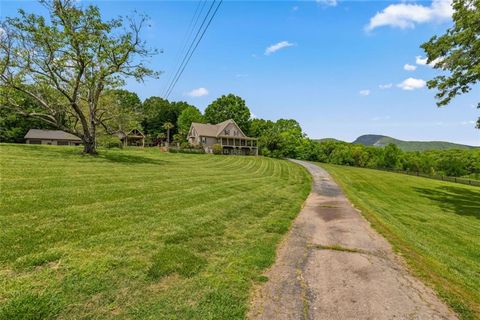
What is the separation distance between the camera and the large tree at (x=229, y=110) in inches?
2650

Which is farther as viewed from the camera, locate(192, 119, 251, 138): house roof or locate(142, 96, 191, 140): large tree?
locate(142, 96, 191, 140): large tree

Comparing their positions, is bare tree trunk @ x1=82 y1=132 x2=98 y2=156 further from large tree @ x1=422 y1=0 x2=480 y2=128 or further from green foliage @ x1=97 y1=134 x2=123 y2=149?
large tree @ x1=422 y1=0 x2=480 y2=128

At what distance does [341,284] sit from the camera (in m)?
4.48

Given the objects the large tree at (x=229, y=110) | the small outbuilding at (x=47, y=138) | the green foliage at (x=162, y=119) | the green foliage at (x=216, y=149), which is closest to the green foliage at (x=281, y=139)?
the large tree at (x=229, y=110)

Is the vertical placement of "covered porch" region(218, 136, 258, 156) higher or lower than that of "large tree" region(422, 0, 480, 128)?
lower

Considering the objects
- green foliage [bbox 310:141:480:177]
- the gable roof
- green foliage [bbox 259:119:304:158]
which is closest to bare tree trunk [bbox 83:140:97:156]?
the gable roof

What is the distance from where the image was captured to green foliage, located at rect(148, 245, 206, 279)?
4.47m

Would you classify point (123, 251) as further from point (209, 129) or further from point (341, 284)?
point (209, 129)

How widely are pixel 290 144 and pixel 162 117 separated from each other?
39.3 metres

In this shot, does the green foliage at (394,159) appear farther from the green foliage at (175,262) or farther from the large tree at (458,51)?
the green foliage at (175,262)

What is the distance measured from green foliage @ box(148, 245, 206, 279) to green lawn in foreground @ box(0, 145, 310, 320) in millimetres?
19

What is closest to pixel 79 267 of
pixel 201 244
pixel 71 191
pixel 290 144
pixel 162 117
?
pixel 201 244

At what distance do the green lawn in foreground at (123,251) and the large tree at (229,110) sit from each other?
5895 cm

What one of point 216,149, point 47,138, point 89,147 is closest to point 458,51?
point 89,147
